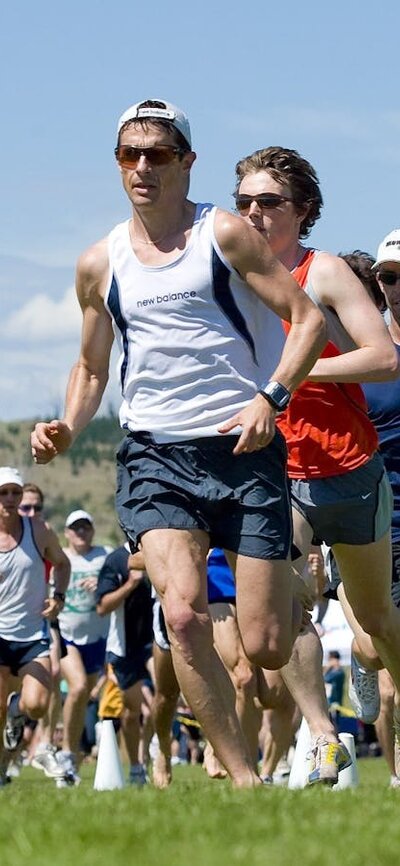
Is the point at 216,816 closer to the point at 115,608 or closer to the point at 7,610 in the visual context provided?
the point at 7,610

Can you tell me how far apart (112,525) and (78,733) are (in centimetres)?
17781

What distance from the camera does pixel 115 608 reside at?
18562mm

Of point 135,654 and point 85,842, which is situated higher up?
point 85,842

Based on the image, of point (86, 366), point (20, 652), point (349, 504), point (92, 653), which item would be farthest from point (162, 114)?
point (92, 653)

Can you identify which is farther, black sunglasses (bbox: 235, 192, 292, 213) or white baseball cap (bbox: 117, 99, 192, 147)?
black sunglasses (bbox: 235, 192, 292, 213)

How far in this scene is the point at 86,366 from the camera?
7809mm

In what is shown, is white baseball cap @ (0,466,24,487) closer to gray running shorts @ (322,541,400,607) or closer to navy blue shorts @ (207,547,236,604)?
navy blue shorts @ (207,547,236,604)

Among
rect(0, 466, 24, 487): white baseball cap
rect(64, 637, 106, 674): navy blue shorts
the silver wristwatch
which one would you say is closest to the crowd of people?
the silver wristwatch

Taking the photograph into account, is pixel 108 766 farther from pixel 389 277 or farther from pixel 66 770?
pixel 389 277

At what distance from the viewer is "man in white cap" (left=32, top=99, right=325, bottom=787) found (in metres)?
7.02

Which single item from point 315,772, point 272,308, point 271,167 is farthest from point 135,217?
point 315,772

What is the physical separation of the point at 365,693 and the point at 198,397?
3.47 m

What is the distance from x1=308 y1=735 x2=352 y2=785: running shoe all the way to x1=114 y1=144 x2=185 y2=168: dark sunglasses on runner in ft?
8.74

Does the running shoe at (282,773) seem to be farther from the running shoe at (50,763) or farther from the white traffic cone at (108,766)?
the white traffic cone at (108,766)
